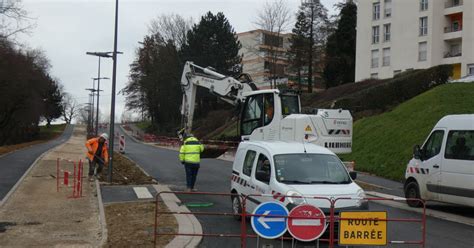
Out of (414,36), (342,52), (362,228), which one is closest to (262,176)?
(362,228)

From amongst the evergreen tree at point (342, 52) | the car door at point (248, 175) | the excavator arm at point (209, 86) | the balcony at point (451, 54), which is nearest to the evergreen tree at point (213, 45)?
the evergreen tree at point (342, 52)

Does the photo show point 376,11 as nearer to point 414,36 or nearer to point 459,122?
point 414,36

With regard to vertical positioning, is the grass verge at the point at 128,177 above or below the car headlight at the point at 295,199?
below

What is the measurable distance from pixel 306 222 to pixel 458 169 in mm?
6224

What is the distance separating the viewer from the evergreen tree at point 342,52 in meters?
64.9

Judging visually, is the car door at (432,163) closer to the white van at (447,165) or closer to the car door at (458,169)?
the white van at (447,165)

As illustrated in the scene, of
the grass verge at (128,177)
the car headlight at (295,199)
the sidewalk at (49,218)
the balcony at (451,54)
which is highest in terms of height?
the balcony at (451,54)

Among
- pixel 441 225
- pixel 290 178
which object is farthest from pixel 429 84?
pixel 290 178

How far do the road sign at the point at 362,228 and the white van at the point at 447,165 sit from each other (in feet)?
17.5

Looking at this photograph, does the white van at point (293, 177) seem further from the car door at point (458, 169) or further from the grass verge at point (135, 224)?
the car door at point (458, 169)

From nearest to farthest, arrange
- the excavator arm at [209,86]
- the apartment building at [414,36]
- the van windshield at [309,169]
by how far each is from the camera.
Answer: the van windshield at [309,169] < the excavator arm at [209,86] < the apartment building at [414,36]

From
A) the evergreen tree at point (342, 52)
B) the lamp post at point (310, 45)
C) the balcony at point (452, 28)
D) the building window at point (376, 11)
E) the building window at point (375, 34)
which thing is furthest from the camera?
the evergreen tree at point (342, 52)

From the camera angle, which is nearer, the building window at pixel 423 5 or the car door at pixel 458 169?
the car door at pixel 458 169

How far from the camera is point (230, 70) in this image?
233ft
